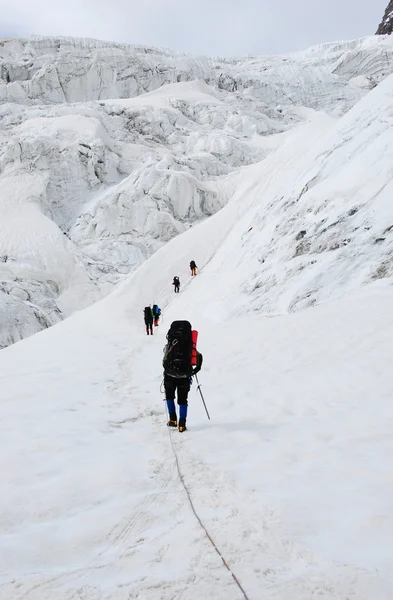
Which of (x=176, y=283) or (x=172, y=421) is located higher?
(x=172, y=421)

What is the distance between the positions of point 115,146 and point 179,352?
53821 mm

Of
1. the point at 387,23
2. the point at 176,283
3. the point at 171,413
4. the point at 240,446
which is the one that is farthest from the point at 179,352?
the point at 387,23

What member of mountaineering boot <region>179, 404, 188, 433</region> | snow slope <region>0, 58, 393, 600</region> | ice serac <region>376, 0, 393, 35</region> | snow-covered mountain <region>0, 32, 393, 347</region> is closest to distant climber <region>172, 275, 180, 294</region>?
snow-covered mountain <region>0, 32, 393, 347</region>

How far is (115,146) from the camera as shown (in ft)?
180

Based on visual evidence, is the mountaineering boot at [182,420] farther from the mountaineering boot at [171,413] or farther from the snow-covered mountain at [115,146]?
the snow-covered mountain at [115,146]

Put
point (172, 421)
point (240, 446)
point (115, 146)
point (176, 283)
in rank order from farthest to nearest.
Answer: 1. point (115, 146)
2. point (176, 283)
3. point (172, 421)
4. point (240, 446)

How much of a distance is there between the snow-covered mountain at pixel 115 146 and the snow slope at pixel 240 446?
53.4 feet

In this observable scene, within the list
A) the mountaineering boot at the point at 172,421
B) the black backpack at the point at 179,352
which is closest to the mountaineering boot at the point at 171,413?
the mountaineering boot at the point at 172,421

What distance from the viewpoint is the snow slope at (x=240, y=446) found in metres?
3.07

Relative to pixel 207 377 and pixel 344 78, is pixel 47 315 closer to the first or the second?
pixel 207 377

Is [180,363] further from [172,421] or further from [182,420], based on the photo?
[172,421]

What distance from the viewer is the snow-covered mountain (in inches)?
1437

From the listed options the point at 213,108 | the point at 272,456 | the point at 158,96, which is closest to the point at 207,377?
the point at 272,456

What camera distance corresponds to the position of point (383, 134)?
17.1 m
